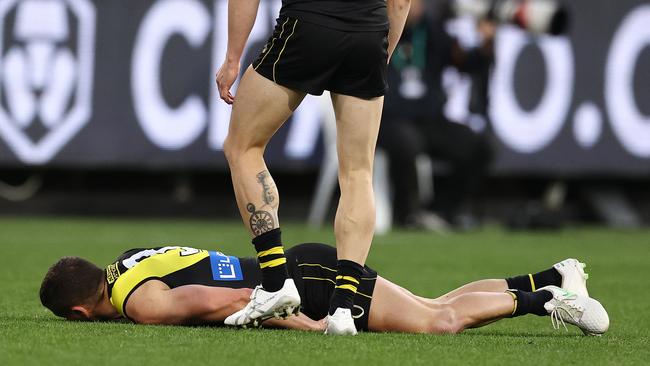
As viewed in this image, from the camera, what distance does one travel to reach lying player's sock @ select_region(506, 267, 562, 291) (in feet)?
18.5

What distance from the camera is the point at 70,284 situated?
5.34 metres

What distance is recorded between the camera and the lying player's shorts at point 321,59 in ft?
16.7

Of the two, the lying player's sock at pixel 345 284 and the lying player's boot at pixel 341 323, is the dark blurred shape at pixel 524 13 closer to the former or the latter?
the lying player's sock at pixel 345 284

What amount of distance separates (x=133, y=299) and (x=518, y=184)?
979 centimetres

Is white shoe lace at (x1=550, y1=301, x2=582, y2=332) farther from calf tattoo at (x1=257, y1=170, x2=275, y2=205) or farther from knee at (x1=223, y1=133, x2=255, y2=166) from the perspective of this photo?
knee at (x1=223, y1=133, x2=255, y2=166)

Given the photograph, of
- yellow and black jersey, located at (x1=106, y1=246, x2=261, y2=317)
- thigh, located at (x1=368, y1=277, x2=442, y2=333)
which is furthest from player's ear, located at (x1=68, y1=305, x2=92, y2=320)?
thigh, located at (x1=368, y1=277, x2=442, y2=333)

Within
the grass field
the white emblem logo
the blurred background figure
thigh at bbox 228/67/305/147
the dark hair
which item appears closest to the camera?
the grass field

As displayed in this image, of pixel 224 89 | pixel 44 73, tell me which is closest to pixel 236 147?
pixel 224 89

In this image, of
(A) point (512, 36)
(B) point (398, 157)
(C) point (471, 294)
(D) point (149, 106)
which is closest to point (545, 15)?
(A) point (512, 36)

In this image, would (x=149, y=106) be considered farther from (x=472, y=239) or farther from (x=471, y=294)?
(x=471, y=294)

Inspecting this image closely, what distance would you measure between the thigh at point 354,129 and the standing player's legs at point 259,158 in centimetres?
19

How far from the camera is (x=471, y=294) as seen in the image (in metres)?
5.43

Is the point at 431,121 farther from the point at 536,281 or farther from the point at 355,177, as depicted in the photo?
the point at 355,177

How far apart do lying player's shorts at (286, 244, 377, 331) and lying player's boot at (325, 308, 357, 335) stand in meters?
0.19
